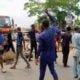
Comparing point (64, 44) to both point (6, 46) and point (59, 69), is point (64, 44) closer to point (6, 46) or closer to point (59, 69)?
point (59, 69)

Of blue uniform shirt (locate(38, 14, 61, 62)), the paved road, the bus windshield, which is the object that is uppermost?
blue uniform shirt (locate(38, 14, 61, 62))

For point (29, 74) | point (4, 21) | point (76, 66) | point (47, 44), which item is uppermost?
point (47, 44)

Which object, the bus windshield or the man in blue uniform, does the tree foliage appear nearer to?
the bus windshield

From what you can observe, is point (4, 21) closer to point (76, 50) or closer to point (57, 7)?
point (57, 7)

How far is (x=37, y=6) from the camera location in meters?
57.6

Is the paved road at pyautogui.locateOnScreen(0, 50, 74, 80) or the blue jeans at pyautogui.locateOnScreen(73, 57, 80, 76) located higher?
the blue jeans at pyautogui.locateOnScreen(73, 57, 80, 76)

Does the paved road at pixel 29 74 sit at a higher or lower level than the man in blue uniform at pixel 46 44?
lower

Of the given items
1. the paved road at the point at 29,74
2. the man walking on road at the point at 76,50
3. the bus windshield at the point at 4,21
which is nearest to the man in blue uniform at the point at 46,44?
the man walking on road at the point at 76,50

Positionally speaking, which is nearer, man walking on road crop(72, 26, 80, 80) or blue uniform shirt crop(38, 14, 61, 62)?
blue uniform shirt crop(38, 14, 61, 62)

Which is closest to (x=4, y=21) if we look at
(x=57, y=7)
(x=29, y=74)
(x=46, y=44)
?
(x=57, y=7)

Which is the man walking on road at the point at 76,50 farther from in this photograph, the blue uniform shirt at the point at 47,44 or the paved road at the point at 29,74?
the blue uniform shirt at the point at 47,44

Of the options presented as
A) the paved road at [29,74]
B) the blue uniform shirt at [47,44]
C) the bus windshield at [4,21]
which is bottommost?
the paved road at [29,74]

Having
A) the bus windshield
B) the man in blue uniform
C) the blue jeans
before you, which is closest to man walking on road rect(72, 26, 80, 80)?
the blue jeans

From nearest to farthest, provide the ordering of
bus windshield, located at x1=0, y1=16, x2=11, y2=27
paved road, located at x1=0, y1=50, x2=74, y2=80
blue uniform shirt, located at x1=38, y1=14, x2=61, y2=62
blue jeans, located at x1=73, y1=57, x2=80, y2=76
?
blue uniform shirt, located at x1=38, y1=14, x2=61, y2=62
blue jeans, located at x1=73, y1=57, x2=80, y2=76
paved road, located at x1=0, y1=50, x2=74, y2=80
bus windshield, located at x1=0, y1=16, x2=11, y2=27
